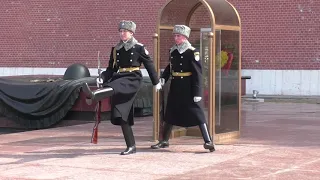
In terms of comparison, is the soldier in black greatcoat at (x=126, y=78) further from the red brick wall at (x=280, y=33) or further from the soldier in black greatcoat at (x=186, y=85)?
the red brick wall at (x=280, y=33)

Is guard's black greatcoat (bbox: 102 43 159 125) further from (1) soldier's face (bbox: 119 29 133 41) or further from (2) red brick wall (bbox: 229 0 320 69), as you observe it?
(2) red brick wall (bbox: 229 0 320 69)

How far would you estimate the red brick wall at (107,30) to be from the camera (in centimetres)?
2291

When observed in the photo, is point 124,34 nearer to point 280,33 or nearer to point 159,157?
point 159,157

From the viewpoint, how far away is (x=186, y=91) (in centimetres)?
970

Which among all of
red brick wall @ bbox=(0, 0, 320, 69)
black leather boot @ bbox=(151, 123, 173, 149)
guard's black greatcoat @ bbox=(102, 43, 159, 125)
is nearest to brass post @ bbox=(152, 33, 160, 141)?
black leather boot @ bbox=(151, 123, 173, 149)

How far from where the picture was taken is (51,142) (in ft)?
36.7

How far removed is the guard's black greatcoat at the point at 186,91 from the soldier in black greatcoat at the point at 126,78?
0.35 metres

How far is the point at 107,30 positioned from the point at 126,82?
56.3 feet

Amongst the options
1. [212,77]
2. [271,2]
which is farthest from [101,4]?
[212,77]

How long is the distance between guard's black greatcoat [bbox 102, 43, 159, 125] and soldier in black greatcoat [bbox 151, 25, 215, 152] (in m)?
0.38

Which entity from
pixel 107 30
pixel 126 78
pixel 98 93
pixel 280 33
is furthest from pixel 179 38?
pixel 107 30

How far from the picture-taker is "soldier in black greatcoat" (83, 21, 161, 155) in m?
9.37

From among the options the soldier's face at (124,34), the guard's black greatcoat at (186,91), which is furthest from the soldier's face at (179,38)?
the soldier's face at (124,34)

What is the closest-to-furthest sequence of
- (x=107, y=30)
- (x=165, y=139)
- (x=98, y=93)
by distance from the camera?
(x=98, y=93) < (x=165, y=139) < (x=107, y=30)
